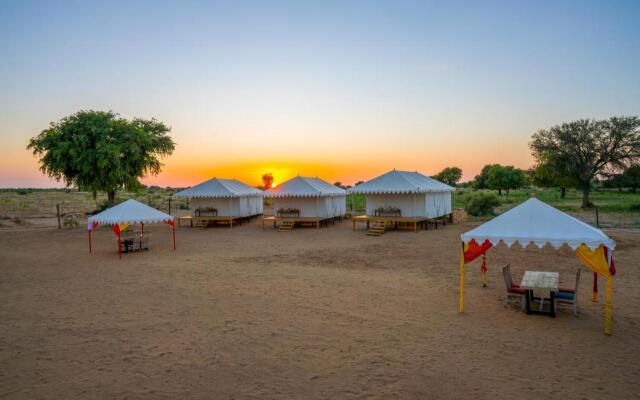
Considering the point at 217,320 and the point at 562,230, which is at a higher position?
the point at 562,230

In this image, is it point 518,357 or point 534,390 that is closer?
point 534,390

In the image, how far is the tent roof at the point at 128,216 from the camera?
16.5 meters

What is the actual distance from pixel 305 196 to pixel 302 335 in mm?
18812

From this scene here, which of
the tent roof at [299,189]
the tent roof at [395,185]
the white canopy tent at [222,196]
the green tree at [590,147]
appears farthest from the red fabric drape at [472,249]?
the green tree at [590,147]

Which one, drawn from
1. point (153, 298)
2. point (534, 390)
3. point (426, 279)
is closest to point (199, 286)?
point (153, 298)

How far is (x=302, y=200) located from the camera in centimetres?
2698

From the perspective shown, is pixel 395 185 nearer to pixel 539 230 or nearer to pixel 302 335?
pixel 539 230

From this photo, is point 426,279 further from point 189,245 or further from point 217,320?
point 189,245

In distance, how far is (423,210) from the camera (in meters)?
24.1

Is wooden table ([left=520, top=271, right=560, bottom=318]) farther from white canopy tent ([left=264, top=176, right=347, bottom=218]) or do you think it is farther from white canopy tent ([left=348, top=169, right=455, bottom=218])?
white canopy tent ([left=264, top=176, right=347, bottom=218])

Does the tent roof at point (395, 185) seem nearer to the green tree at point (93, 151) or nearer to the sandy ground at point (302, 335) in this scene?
the sandy ground at point (302, 335)

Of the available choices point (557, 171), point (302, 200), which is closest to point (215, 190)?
point (302, 200)

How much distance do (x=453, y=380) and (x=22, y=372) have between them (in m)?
6.20

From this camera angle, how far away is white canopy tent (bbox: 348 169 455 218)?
23.2 m
